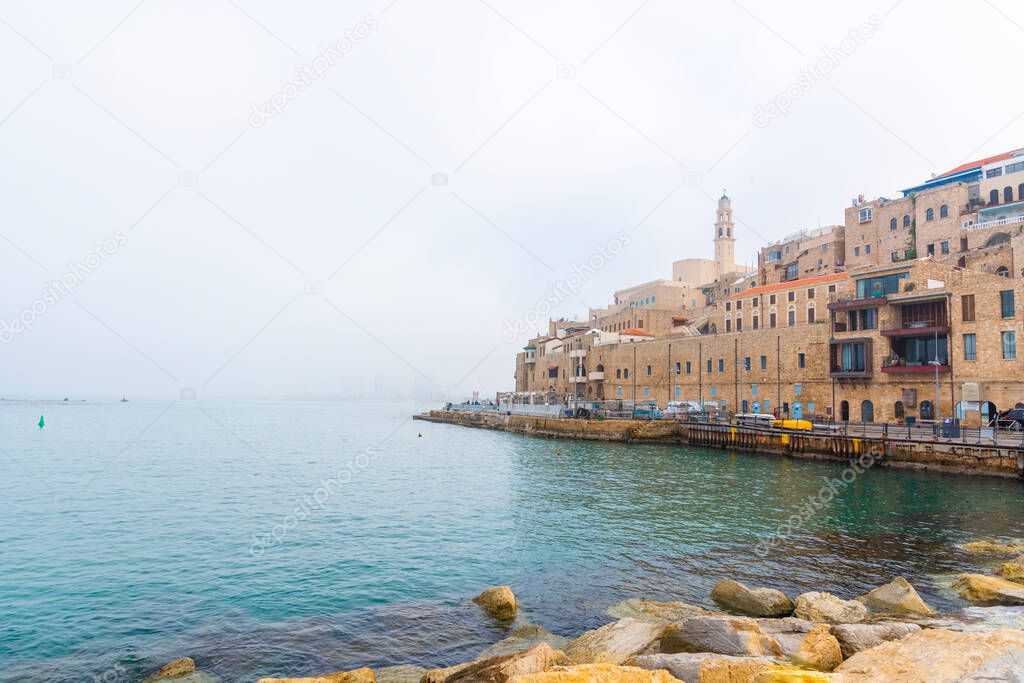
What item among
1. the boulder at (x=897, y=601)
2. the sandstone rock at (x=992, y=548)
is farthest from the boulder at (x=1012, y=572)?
the boulder at (x=897, y=601)

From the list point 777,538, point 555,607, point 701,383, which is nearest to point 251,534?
point 555,607

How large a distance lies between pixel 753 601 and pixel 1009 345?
131 ft

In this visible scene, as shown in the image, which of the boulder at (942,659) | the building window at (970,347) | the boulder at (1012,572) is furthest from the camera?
the building window at (970,347)

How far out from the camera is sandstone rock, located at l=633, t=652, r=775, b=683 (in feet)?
23.5

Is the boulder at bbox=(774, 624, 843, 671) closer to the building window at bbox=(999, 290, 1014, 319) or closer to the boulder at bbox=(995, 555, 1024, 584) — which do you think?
the boulder at bbox=(995, 555, 1024, 584)

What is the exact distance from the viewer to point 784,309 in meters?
60.5

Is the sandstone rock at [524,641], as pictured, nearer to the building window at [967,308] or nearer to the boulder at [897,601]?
the boulder at [897,601]

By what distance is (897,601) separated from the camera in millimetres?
12547

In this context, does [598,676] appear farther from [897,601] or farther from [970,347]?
[970,347]

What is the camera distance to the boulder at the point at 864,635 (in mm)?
9508

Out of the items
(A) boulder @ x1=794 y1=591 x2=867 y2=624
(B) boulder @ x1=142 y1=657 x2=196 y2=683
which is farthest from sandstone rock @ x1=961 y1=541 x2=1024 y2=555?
(B) boulder @ x1=142 y1=657 x2=196 y2=683

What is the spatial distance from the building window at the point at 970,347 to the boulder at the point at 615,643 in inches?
1718

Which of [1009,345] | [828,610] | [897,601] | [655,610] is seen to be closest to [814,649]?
[828,610]

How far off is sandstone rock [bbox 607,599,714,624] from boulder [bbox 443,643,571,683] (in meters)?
4.02
